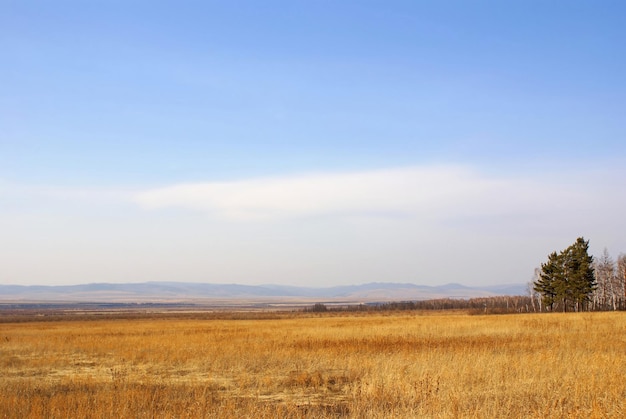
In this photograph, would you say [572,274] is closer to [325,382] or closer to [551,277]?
[551,277]

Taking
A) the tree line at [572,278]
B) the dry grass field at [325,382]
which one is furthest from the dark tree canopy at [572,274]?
the dry grass field at [325,382]

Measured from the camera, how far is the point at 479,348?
831 inches

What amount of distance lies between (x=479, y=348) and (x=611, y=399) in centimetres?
1041

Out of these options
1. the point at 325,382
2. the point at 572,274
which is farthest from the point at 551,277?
the point at 325,382

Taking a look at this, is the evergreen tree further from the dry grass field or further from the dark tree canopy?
the dry grass field

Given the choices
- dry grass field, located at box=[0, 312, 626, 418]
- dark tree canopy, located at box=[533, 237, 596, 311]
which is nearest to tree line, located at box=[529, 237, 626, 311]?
dark tree canopy, located at box=[533, 237, 596, 311]

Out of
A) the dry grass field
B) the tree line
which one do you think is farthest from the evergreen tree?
the dry grass field

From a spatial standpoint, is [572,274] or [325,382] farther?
[572,274]

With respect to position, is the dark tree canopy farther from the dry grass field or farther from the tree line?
the dry grass field

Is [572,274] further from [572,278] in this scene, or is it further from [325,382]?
[325,382]

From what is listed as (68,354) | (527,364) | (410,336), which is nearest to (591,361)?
(527,364)

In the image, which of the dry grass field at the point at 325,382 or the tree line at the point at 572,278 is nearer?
the dry grass field at the point at 325,382

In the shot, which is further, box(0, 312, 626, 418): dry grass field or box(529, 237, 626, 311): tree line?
box(529, 237, 626, 311): tree line

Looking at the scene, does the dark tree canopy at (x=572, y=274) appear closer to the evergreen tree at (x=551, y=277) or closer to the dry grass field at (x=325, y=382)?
the evergreen tree at (x=551, y=277)
